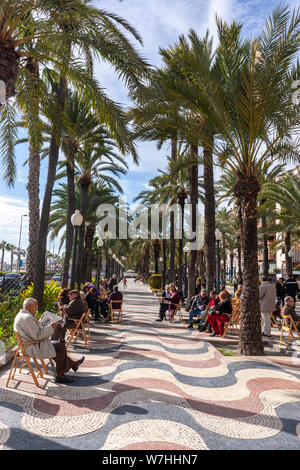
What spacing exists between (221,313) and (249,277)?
207 cm

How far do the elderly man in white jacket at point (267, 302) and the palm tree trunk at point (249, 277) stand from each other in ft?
7.70

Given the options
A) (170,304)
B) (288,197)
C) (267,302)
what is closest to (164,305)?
(170,304)

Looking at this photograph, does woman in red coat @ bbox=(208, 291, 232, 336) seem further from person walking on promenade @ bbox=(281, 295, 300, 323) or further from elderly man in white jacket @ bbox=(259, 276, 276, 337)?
person walking on promenade @ bbox=(281, 295, 300, 323)

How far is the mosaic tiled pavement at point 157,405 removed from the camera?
3.33 m

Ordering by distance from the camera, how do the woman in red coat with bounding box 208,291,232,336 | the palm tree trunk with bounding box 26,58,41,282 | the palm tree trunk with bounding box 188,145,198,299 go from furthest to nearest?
1. the palm tree trunk with bounding box 188,145,198,299
2. the palm tree trunk with bounding box 26,58,41,282
3. the woman in red coat with bounding box 208,291,232,336

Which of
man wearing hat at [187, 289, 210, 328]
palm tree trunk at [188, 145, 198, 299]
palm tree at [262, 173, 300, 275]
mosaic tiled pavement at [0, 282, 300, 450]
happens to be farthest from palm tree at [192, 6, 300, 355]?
palm tree at [262, 173, 300, 275]

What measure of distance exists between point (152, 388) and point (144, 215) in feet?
93.5

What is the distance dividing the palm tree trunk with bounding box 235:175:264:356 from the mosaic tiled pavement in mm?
466

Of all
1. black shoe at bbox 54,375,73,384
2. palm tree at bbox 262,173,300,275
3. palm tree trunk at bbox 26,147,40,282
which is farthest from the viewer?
palm tree at bbox 262,173,300,275

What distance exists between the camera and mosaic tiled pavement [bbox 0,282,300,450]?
131 inches

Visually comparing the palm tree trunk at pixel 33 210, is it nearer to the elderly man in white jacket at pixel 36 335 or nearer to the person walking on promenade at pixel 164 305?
the person walking on promenade at pixel 164 305

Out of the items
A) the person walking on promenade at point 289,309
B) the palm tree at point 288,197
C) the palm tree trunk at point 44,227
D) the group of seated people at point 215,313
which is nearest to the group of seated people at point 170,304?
the group of seated people at point 215,313
